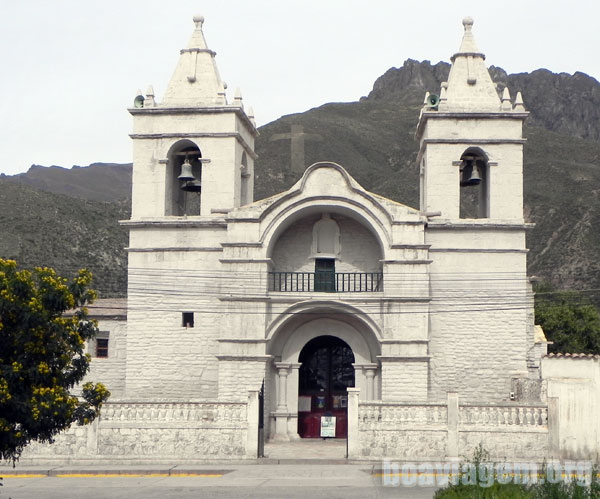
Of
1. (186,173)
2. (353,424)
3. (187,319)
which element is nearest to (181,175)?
(186,173)

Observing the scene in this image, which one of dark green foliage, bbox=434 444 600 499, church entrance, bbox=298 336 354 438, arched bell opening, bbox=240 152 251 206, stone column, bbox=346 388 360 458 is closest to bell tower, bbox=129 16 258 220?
arched bell opening, bbox=240 152 251 206

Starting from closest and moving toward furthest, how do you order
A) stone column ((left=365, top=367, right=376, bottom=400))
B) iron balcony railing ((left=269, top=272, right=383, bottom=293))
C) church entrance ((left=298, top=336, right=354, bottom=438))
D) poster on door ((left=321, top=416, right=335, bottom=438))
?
1. poster on door ((left=321, top=416, right=335, bottom=438))
2. stone column ((left=365, top=367, right=376, bottom=400))
3. church entrance ((left=298, top=336, right=354, bottom=438))
4. iron balcony railing ((left=269, top=272, right=383, bottom=293))

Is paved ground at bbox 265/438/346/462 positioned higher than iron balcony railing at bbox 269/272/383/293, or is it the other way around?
iron balcony railing at bbox 269/272/383/293

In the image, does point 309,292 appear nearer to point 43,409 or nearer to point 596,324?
point 43,409

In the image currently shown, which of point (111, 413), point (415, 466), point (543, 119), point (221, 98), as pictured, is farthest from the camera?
point (543, 119)

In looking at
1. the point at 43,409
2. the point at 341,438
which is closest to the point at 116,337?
the point at 341,438

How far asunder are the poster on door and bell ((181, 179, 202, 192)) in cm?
833

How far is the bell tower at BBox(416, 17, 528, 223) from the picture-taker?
30453 mm

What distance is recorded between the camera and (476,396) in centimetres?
2942

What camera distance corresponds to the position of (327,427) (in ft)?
96.0

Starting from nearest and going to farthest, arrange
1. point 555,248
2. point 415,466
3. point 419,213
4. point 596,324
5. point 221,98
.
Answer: point 415,466 < point 419,213 < point 221,98 < point 596,324 < point 555,248

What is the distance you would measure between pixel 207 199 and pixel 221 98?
329 cm

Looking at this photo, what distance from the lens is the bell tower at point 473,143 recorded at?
30.5 meters

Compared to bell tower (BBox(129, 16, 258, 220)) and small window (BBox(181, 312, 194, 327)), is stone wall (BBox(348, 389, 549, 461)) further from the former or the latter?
bell tower (BBox(129, 16, 258, 220))
